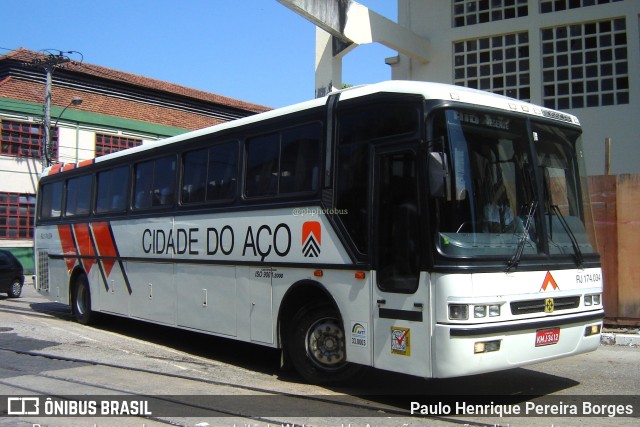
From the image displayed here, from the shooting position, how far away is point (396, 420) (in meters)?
6.05

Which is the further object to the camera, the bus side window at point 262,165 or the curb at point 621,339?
the curb at point 621,339

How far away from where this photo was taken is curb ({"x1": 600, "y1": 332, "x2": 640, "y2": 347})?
993 centimetres

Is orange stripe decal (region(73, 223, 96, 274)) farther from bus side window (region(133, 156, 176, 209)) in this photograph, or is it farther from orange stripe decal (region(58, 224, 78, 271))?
bus side window (region(133, 156, 176, 209))

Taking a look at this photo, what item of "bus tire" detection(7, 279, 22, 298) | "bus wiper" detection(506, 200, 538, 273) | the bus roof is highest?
the bus roof

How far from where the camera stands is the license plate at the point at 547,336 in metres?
6.34

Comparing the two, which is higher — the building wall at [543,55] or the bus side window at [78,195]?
the building wall at [543,55]

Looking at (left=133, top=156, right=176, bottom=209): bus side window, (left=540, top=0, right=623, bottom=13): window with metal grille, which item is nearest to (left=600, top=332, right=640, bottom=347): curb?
(left=133, top=156, right=176, bottom=209): bus side window

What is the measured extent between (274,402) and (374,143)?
9.71 feet

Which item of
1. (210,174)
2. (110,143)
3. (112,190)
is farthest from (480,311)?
(110,143)

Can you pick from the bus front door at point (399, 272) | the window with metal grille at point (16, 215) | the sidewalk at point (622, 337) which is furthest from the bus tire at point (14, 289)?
the sidewalk at point (622, 337)

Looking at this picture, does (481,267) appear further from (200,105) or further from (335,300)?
(200,105)

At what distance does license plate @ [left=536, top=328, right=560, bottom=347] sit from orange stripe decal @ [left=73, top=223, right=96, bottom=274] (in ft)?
30.1

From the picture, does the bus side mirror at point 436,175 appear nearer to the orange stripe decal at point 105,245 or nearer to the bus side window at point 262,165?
the bus side window at point 262,165

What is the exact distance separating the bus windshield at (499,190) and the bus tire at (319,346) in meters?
1.91
